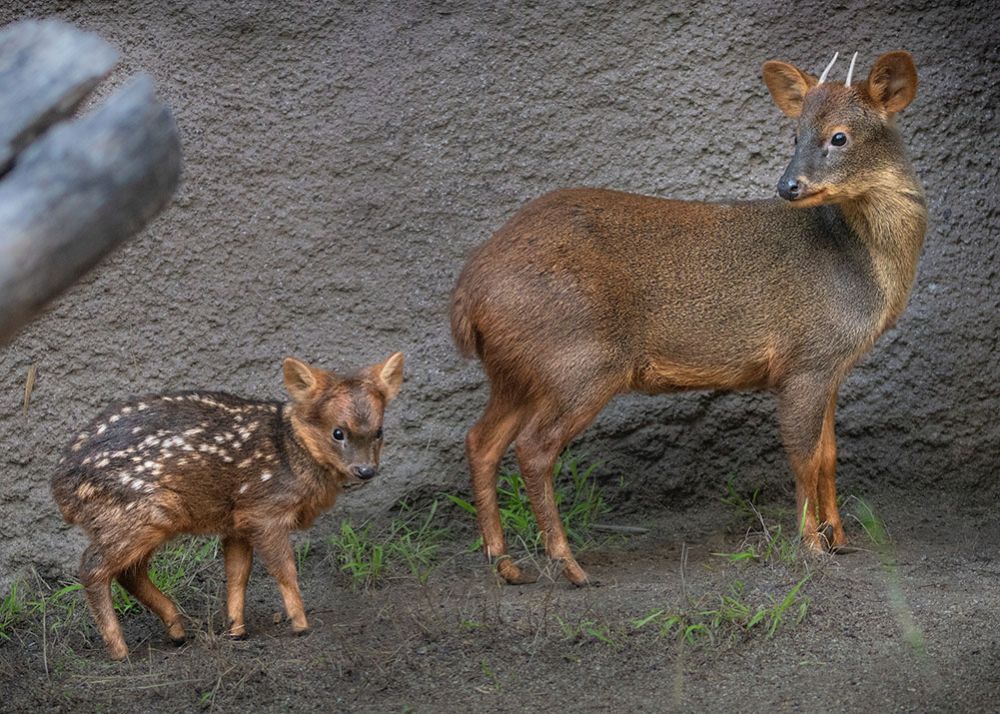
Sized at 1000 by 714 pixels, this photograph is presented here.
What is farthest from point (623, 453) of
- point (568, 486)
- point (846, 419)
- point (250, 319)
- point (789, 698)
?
point (789, 698)

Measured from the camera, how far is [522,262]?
580 cm

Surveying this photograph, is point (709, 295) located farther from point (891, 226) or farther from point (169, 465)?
point (169, 465)

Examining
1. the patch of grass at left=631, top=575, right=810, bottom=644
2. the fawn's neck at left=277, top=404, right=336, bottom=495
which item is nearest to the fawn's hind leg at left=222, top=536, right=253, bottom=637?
the fawn's neck at left=277, top=404, right=336, bottom=495

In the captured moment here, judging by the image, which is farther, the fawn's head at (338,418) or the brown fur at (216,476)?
the fawn's head at (338,418)

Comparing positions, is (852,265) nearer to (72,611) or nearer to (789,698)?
(789,698)

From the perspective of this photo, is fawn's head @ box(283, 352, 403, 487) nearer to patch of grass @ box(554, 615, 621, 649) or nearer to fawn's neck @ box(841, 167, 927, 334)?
patch of grass @ box(554, 615, 621, 649)

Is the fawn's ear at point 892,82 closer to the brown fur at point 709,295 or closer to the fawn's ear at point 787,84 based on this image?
the brown fur at point 709,295

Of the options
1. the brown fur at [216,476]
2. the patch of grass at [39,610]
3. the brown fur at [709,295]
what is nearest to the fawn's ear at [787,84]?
the brown fur at [709,295]

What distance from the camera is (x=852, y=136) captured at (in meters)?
5.89

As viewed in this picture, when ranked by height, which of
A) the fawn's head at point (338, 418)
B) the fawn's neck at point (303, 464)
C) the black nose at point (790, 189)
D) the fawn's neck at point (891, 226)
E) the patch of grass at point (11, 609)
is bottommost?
the patch of grass at point (11, 609)

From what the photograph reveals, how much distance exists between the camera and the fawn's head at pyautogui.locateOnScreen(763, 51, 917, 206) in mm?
5832

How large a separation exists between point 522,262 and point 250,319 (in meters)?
1.46

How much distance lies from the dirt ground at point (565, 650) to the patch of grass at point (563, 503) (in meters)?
0.41

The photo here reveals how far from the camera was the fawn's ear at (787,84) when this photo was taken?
6.13 metres
